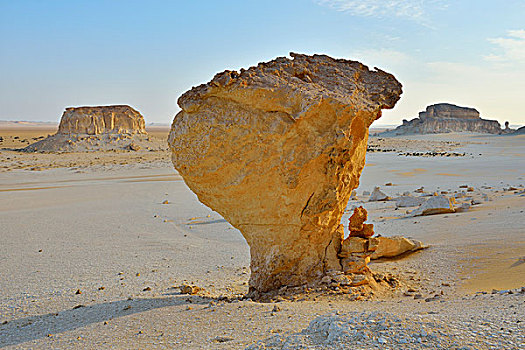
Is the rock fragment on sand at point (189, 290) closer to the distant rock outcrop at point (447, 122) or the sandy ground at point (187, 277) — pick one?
the sandy ground at point (187, 277)

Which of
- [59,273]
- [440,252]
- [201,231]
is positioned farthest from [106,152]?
[440,252]

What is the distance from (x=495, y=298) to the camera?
364cm

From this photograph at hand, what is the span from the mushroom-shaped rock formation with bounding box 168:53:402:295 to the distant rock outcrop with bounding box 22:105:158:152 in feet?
117

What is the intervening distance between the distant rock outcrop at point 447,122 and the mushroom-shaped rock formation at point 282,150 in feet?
229

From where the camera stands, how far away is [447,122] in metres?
71.5

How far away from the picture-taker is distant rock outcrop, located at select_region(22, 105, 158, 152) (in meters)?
37.8

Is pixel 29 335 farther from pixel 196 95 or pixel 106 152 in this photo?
pixel 106 152

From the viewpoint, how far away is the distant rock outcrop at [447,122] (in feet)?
231

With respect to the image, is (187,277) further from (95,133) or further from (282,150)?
(95,133)

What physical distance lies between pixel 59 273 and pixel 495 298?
571 cm

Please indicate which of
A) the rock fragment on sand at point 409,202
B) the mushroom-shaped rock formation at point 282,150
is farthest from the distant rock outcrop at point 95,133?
the mushroom-shaped rock formation at point 282,150

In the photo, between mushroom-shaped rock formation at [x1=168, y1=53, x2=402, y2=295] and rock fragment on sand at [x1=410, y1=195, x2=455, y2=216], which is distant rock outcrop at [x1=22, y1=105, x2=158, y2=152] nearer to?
rock fragment on sand at [x1=410, y1=195, x2=455, y2=216]

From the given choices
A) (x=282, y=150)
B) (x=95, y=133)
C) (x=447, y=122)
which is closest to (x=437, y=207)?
(x=282, y=150)

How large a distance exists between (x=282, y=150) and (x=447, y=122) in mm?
74093
